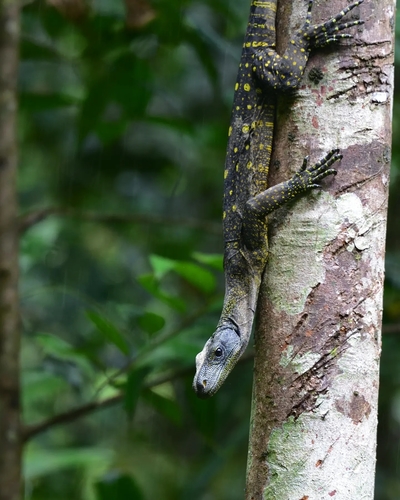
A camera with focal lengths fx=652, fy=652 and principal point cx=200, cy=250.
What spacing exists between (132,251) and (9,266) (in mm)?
3385

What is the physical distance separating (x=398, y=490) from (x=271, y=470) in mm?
4401

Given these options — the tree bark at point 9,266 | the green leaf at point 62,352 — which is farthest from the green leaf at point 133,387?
the tree bark at point 9,266

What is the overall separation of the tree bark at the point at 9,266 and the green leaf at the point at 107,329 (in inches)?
32.9

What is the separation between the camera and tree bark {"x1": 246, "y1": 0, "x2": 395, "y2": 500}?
8.86 feet

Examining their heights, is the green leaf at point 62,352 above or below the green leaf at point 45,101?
below

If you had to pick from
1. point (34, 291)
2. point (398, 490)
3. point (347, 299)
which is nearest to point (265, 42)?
point (347, 299)

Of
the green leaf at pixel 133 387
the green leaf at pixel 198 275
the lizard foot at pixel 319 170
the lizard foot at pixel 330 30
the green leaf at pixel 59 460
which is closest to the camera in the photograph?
the lizard foot at pixel 319 170

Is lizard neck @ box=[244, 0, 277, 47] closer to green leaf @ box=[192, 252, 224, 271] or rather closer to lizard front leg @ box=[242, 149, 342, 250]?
lizard front leg @ box=[242, 149, 342, 250]

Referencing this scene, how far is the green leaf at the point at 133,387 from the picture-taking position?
3.88 meters

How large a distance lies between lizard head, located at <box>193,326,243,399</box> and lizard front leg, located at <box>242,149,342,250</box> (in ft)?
1.80

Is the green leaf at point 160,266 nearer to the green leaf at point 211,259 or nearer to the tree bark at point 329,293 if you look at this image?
the green leaf at point 211,259

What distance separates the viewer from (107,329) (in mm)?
4117

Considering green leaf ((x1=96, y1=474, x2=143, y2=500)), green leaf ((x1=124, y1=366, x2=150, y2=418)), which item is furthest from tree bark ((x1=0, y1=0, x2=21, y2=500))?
green leaf ((x1=124, y1=366, x2=150, y2=418))

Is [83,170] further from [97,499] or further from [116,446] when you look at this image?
[116,446]
